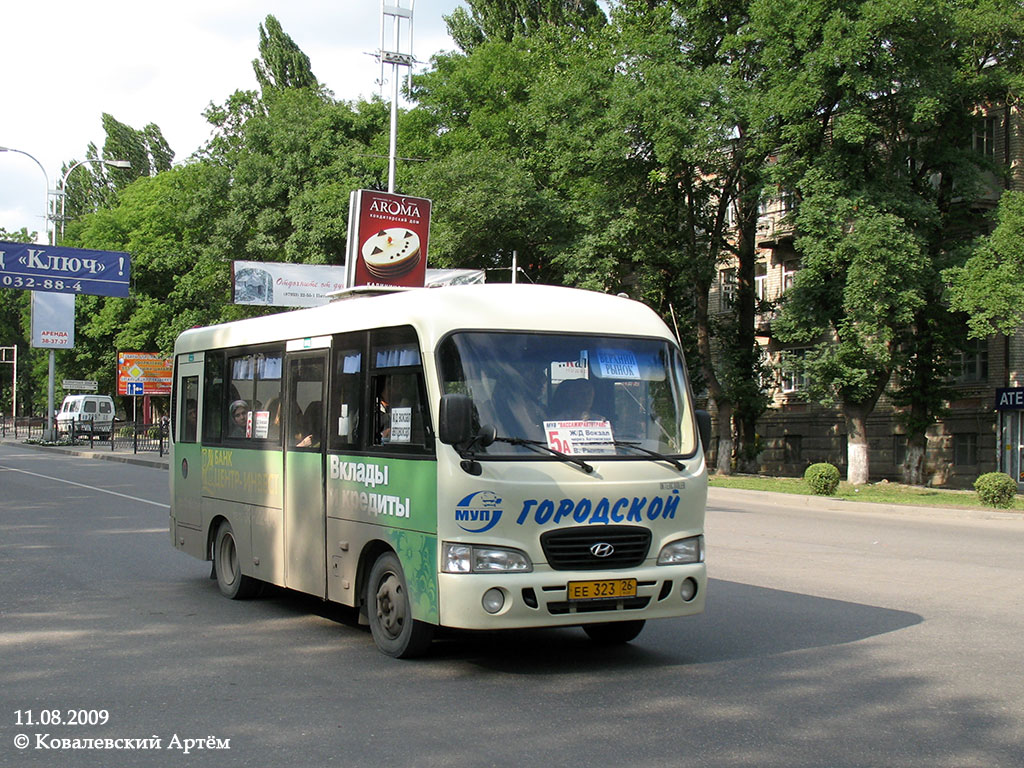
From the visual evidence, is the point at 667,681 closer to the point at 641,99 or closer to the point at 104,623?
the point at 104,623

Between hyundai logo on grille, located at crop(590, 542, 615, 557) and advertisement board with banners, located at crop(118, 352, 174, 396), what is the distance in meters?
42.0

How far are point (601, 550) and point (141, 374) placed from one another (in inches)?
1729

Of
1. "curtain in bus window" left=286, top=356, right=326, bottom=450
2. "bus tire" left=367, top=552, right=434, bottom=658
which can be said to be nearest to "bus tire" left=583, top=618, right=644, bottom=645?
"bus tire" left=367, top=552, right=434, bottom=658

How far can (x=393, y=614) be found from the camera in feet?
25.7

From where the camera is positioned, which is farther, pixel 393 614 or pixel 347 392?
pixel 347 392

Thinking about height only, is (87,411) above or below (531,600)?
above

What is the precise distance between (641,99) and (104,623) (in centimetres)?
2671

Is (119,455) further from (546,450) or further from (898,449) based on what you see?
(546,450)

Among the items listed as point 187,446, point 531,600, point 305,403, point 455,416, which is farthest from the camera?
point 187,446

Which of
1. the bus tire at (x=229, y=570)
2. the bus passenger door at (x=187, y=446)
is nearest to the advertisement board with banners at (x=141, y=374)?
the bus passenger door at (x=187, y=446)

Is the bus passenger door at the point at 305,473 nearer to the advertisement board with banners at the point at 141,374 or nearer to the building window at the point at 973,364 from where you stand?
the building window at the point at 973,364

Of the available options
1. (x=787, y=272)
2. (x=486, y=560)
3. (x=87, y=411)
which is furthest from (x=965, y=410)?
(x=87, y=411)

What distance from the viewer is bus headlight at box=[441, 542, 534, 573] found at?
711 cm

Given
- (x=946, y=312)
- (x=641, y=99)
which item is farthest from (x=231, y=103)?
(x=946, y=312)
